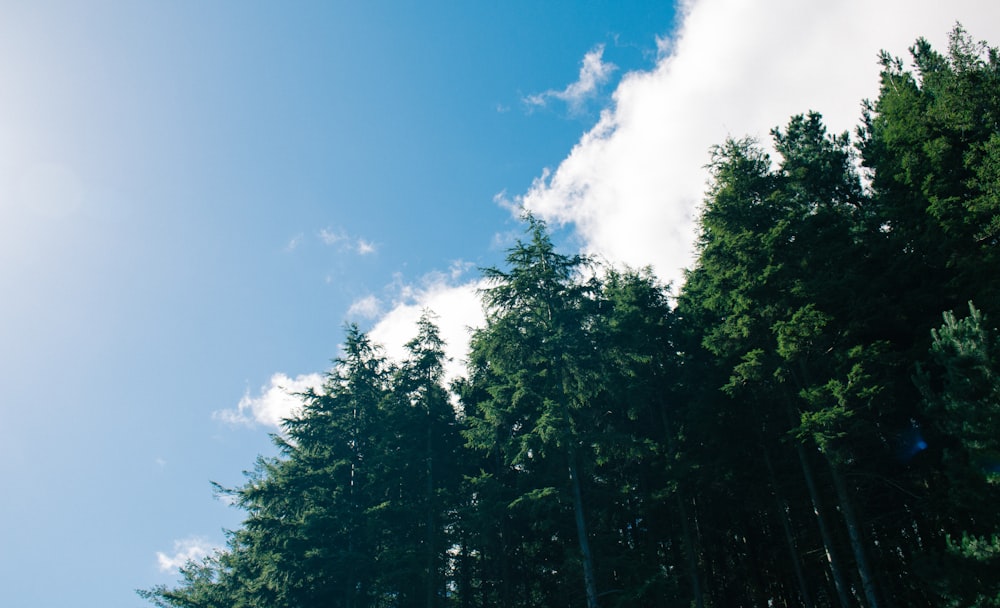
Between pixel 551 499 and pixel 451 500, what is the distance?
7.36m

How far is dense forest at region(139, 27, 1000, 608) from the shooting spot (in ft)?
55.4

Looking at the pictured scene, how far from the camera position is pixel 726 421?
22797 millimetres

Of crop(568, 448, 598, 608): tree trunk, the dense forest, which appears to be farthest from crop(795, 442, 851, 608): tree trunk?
crop(568, 448, 598, 608): tree trunk

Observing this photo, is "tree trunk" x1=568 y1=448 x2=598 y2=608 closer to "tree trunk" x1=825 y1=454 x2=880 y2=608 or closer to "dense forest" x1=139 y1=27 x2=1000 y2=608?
"dense forest" x1=139 y1=27 x2=1000 y2=608

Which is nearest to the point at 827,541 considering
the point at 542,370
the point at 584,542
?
the point at 584,542

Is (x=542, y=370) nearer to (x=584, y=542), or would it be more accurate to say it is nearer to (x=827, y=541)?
(x=584, y=542)

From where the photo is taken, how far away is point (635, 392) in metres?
24.0

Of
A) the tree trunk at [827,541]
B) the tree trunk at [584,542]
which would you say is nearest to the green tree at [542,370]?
the tree trunk at [584,542]

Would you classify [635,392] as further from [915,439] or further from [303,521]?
[303,521]

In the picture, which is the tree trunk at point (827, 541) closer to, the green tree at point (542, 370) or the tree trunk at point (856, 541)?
the tree trunk at point (856, 541)

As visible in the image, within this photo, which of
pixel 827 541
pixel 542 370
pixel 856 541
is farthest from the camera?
pixel 542 370

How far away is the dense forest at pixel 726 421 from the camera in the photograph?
16891 millimetres

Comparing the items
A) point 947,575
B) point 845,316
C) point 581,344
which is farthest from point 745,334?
point 947,575

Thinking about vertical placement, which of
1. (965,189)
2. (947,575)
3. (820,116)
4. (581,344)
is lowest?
(947,575)
